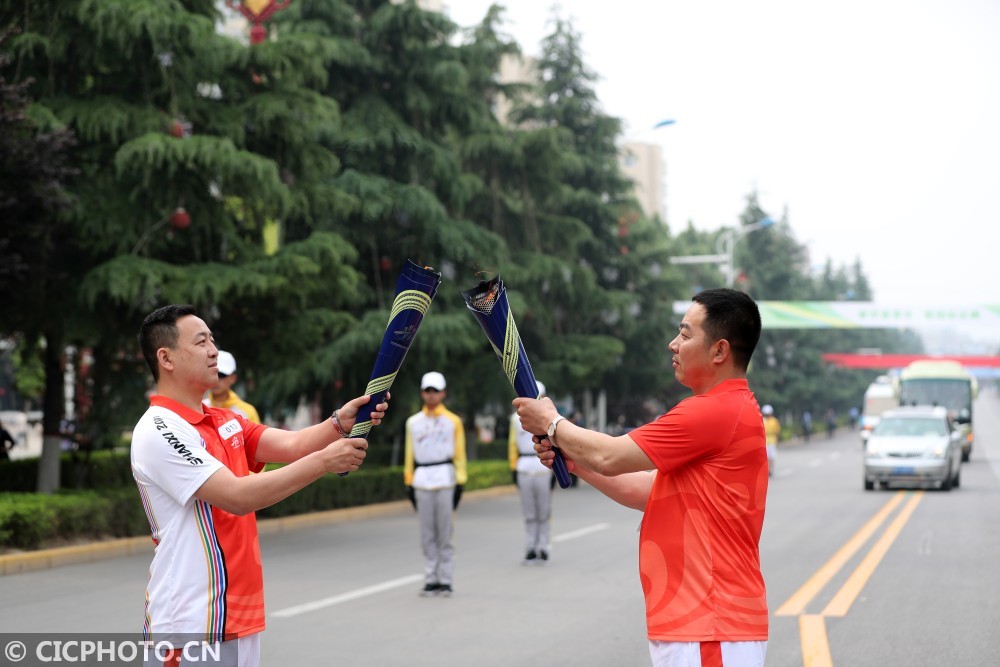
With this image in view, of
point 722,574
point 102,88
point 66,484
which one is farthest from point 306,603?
point 66,484

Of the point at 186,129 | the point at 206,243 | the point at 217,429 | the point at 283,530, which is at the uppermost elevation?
the point at 186,129

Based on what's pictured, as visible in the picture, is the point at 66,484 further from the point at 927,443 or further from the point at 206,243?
the point at 927,443

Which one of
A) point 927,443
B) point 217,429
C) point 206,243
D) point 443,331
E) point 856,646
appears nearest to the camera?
point 217,429

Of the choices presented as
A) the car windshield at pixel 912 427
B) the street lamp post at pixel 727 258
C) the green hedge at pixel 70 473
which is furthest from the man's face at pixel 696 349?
the street lamp post at pixel 727 258

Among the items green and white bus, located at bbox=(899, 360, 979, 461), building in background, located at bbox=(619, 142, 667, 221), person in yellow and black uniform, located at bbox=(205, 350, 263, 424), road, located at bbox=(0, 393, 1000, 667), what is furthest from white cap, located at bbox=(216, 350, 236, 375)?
building in background, located at bbox=(619, 142, 667, 221)

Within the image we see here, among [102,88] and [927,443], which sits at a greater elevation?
[102,88]

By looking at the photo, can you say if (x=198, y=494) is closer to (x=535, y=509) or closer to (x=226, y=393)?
(x=226, y=393)

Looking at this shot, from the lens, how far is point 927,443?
26.9 m

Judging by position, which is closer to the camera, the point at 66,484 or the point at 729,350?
the point at 729,350

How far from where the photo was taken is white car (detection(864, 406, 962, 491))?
26.6m

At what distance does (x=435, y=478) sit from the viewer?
38.7 feet

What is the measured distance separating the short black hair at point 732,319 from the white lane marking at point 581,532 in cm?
1319

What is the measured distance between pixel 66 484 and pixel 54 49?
23.8 feet

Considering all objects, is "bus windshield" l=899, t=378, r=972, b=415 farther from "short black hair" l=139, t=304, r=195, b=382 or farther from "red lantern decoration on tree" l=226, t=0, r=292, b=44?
"short black hair" l=139, t=304, r=195, b=382
